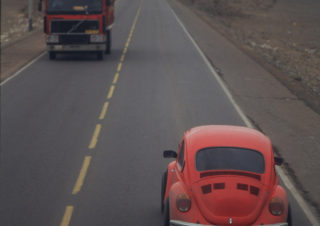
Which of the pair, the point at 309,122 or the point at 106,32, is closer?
the point at 309,122

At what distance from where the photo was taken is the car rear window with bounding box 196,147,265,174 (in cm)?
888

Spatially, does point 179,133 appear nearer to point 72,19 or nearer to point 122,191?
point 122,191

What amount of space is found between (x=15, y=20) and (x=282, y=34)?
2596cm

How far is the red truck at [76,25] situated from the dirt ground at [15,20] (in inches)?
595

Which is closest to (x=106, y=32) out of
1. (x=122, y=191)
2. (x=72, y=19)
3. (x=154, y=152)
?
(x=72, y=19)

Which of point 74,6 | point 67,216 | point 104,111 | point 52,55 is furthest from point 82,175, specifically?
point 52,55

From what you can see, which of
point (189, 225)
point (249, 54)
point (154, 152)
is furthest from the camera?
point (249, 54)

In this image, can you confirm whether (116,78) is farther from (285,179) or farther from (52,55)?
(285,179)

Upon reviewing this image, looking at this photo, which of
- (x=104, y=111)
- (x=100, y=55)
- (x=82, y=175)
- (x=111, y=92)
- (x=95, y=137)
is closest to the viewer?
(x=82, y=175)

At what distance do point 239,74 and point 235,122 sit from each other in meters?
9.60

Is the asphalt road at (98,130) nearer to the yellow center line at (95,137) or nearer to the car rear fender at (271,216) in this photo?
the yellow center line at (95,137)

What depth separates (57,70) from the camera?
27.4 meters

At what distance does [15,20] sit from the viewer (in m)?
61.9

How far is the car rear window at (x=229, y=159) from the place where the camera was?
8883mm
